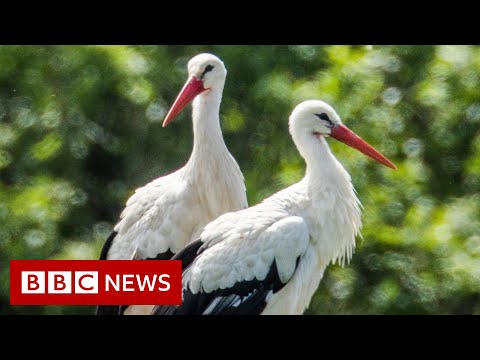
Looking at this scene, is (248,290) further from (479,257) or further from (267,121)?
(267,121)

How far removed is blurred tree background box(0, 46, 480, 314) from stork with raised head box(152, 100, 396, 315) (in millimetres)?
3418

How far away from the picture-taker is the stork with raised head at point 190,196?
7.23 m

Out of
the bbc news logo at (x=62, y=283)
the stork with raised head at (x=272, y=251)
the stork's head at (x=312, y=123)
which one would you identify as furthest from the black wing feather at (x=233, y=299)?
the stork's head at (x=312, y=123)

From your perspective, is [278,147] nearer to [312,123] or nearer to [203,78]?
[203,78]

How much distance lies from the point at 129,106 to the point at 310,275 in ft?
18.6

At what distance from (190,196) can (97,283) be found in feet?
2.59

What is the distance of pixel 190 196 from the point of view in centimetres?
727

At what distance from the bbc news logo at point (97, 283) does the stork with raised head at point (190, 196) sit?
0.37m

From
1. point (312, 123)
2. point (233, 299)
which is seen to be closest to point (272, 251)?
point (233, 299)

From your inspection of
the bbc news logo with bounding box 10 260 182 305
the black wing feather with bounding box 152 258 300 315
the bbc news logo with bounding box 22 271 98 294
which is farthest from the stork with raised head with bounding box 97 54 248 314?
the black wing feather with bounding box 152 258 300 315

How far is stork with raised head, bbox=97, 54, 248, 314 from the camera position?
723cm

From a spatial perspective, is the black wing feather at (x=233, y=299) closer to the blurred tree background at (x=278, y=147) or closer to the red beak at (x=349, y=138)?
the red beak at (x=349, y=138)

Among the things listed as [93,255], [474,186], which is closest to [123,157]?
[93,255]

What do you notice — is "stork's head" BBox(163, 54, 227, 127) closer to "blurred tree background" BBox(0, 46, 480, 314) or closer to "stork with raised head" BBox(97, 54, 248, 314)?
"stork with raised head" BBox(97, 54, 248, 314)
